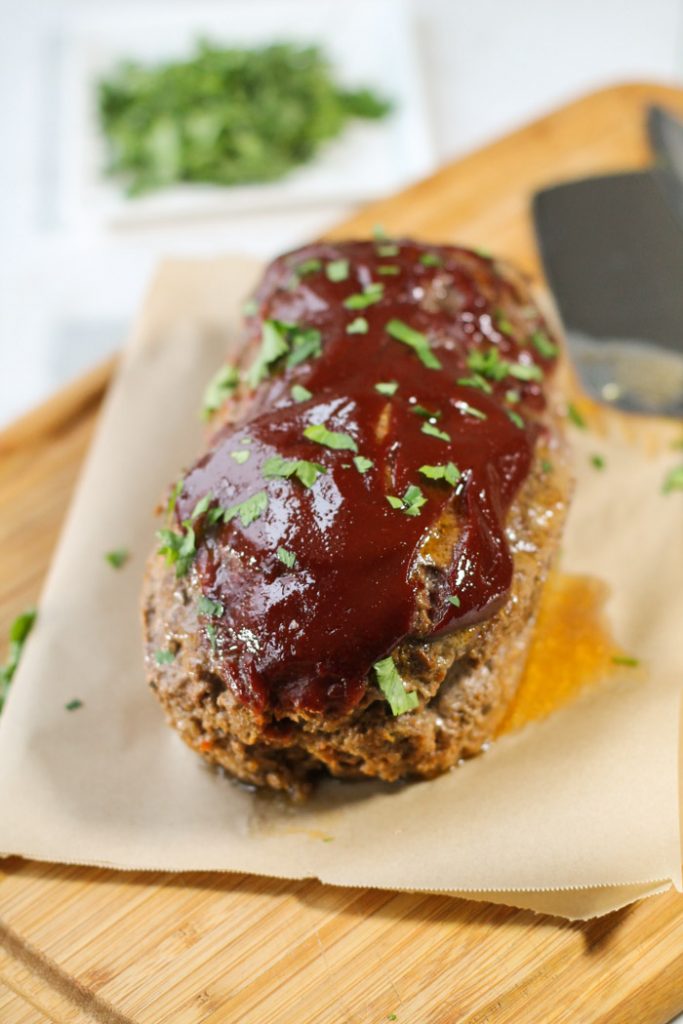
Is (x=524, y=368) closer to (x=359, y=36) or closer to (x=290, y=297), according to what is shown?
(x=290, y=297)

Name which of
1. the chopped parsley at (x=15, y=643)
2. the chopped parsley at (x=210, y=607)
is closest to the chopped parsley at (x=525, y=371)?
the chopped parsley at (x=210, y=607)

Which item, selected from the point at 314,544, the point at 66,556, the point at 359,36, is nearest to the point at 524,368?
the point at 314,544

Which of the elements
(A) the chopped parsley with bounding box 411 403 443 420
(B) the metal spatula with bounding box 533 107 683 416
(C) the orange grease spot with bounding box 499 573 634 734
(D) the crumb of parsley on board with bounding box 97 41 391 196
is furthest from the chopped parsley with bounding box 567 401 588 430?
(D) the crumb of parsley on board with bounding box 97 41 391 196

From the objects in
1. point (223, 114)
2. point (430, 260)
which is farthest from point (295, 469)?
point (223, 114)

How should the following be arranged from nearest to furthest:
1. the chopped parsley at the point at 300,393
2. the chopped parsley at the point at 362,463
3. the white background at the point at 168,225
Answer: the chopped parsley at the point at 362,463, the chopped parsley at the point at 300,393, the white background at the point at 168,225

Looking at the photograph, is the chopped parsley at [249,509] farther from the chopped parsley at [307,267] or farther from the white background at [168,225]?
the white background at [168,225]

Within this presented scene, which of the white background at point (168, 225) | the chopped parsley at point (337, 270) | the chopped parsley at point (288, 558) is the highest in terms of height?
the white background at point (168, 225)

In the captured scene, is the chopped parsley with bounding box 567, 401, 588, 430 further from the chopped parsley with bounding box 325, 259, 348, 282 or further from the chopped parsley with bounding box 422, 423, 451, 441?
the chopped parsley with bounding box 422, 423, 451, 441

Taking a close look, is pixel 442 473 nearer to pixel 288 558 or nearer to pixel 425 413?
pixel 425 413
